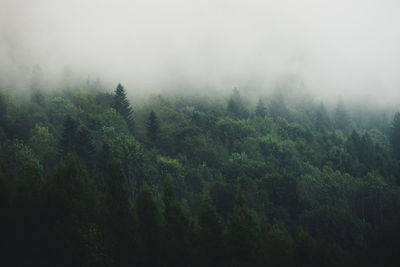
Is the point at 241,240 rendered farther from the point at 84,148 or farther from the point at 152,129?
the point at 152,129

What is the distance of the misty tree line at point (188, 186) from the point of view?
46.9m

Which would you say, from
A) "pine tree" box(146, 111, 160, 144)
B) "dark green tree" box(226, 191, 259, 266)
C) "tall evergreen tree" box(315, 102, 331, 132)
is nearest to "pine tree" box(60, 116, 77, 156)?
"pine tree" box(146, 111, 160, 144)

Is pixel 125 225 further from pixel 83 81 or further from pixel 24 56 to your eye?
pixel 24 56

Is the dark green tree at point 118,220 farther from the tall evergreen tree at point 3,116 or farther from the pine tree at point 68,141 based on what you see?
the tall evergreen tree at point 3,116

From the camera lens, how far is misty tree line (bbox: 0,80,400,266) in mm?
46875

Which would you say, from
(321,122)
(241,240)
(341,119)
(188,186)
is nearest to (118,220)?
(241,240)

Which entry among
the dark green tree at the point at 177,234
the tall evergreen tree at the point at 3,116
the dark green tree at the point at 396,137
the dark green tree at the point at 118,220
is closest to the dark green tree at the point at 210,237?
the dark green tree at the point at 177,234

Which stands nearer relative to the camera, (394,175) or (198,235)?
(198,235)

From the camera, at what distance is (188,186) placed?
297 feet

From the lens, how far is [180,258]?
157ft

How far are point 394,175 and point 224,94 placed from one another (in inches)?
3515

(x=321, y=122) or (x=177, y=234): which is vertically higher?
(x=321, y=122)

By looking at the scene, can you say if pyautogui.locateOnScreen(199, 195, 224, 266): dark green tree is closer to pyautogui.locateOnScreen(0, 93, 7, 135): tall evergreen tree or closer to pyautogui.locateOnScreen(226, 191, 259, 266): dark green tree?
pyautogui.locateOnScreen(226, 191, 259, 266): dark green tree

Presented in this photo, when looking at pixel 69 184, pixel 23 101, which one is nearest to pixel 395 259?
pixel 69 184
